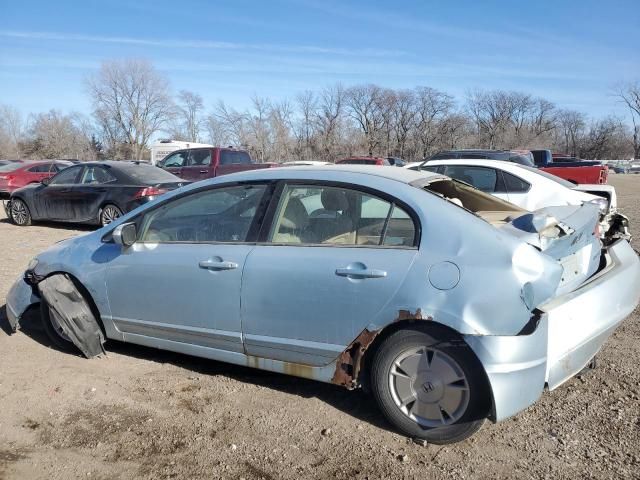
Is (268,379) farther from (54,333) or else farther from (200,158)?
(200,158)

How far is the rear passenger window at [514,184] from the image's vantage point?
7520 millimetres

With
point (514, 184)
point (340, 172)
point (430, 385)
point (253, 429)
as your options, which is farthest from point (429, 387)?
point (514, 184)

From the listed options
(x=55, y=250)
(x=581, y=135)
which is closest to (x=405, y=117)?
(x=581, y=135)

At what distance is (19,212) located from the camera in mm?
12016

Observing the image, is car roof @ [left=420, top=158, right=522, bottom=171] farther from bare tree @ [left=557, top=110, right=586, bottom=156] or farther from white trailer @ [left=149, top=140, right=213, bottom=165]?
bare tree @ [left=557, top=110, right=586, bottom=156]

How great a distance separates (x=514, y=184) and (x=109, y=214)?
7.57 m

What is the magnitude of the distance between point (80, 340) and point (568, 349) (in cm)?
348

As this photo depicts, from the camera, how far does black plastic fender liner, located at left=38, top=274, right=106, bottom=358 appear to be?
4070 millimetres

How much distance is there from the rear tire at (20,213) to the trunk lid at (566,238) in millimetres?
11810

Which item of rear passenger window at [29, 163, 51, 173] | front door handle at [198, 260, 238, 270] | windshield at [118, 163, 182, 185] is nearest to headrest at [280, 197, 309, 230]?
front door handle at [198, 260, 238, 270]

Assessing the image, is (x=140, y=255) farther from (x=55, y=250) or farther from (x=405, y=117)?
(x=405, y=117)

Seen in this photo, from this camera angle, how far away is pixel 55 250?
4293mm

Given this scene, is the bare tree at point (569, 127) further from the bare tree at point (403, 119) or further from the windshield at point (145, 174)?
the windshield at point (145, 174)

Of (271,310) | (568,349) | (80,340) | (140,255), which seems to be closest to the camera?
(568,349)
